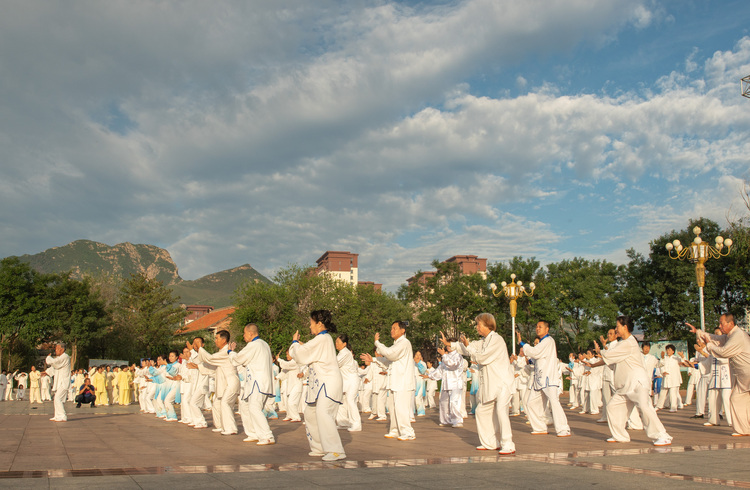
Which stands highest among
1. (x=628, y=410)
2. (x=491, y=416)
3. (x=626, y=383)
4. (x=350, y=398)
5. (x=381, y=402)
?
(x=626, y=383)

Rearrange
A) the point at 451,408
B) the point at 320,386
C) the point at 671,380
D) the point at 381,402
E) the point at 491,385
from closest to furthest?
the point at 320,386 < the point at 491,385 < the point at 451,408 < the point at 381,402 < the point at 671,380

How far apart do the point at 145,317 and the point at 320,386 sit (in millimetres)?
54656

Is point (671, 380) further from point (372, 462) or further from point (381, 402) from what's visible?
point (372, 462)

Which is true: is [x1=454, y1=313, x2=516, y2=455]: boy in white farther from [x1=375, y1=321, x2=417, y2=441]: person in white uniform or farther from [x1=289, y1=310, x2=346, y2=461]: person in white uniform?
[x1=289, y1=310, x2=346, y2=461]: person in white uniform

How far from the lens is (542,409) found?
11602mm

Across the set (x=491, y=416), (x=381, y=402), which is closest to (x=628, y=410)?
(x=491, y=416)

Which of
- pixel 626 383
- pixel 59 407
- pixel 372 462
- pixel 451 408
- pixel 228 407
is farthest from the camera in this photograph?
pixel 59 407

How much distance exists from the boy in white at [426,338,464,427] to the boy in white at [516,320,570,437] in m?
3.00

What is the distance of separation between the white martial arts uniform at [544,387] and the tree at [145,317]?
170ft

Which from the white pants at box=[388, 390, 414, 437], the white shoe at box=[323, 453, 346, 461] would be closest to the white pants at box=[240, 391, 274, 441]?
the white pants at box=[388, 390, 414, 437]

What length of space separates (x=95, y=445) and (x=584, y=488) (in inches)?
309

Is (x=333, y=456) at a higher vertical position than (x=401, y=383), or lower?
lower

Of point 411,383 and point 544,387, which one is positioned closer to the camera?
point 411,383

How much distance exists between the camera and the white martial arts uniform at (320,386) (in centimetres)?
812
